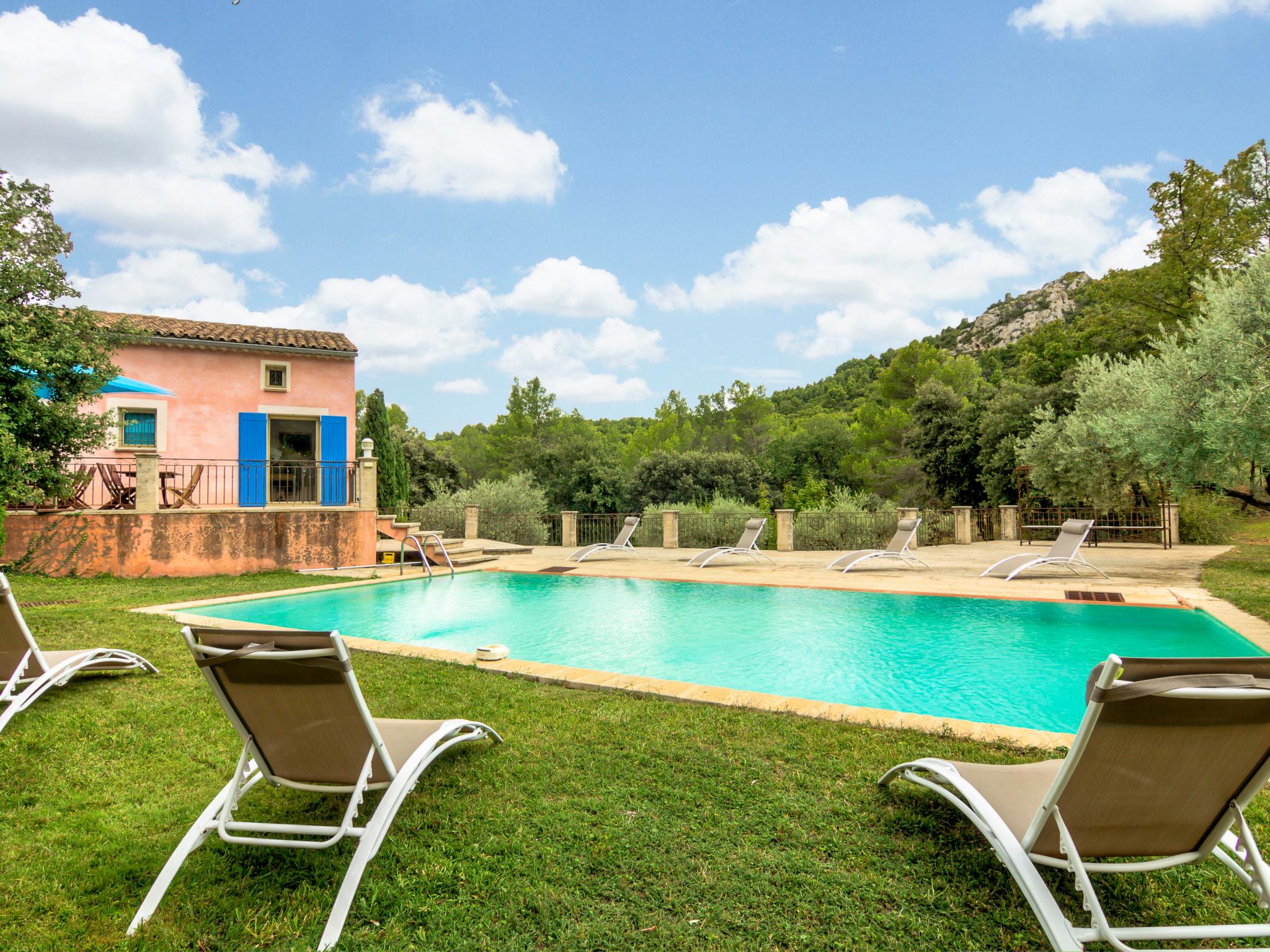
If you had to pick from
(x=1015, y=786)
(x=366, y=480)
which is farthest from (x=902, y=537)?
(x=1015, y=786)

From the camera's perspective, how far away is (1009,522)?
21.6 m

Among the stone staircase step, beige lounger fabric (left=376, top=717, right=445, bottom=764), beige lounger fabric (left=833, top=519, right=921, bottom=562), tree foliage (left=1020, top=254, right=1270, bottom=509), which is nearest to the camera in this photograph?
beige lounger fabric (left=376, top=717, right=445, bottom=764)

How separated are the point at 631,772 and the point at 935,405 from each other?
96.5ft

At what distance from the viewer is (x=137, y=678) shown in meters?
5.04

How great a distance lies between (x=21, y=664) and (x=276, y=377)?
15096mm

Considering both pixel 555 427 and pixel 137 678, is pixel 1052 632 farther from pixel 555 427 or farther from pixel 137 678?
pixel 555 427

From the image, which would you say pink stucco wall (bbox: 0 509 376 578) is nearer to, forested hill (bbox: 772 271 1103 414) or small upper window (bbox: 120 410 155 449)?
small upper window (bbox: 120 410 155 449)

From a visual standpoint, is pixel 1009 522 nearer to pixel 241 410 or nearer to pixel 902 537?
pixel 902 537

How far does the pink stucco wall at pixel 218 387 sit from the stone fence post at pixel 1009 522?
64.9 ft

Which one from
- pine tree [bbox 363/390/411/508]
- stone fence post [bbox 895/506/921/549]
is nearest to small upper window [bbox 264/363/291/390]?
pine tree [bbox 363/390/411/508]

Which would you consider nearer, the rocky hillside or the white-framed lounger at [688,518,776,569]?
the white-framed lounger at [688,518,776,569]

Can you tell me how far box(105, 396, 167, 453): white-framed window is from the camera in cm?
1566

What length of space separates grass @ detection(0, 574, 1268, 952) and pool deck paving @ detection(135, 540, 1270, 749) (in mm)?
346

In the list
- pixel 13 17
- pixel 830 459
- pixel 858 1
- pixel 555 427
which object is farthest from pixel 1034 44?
pixel 555 427
